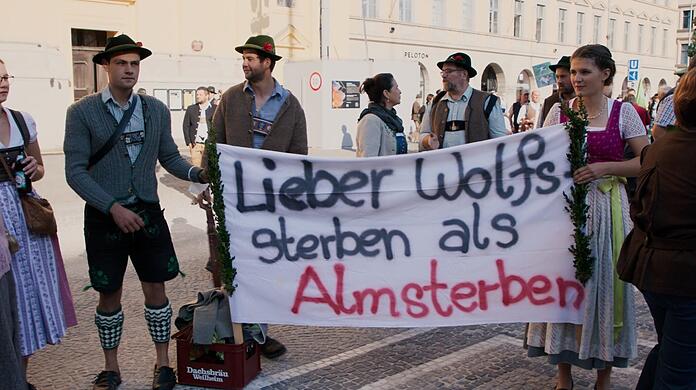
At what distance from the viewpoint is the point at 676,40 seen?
5412cm

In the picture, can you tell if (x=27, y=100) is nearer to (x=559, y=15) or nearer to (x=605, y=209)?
(x=605, y=209)

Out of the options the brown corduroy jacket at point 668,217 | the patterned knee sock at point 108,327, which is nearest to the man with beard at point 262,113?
the patterned knee sock at point 108,327

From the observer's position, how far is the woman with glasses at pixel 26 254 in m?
3.93

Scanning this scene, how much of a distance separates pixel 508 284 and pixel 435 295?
424 millimetres

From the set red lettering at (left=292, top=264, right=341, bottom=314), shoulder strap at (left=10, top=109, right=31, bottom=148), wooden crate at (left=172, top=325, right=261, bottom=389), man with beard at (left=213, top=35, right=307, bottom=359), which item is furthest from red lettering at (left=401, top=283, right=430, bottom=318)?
shoulder strap at (left=10, top=109, right=31, bottom=148)

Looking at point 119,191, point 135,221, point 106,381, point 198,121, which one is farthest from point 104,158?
point 198,121

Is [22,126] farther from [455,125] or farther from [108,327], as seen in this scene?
[455,125]

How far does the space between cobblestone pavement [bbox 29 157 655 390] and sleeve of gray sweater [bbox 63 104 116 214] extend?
1208 mm

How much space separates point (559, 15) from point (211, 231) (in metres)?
39.4

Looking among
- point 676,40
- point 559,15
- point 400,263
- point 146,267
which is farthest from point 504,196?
point 676,40

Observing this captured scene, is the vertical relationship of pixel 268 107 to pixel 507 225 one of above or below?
above

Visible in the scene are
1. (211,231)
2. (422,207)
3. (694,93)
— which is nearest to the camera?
(694,93)

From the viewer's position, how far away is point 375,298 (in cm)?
406

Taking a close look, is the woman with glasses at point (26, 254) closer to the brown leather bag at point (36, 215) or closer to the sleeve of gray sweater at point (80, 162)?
the brown leather bag at point (36, 215)
